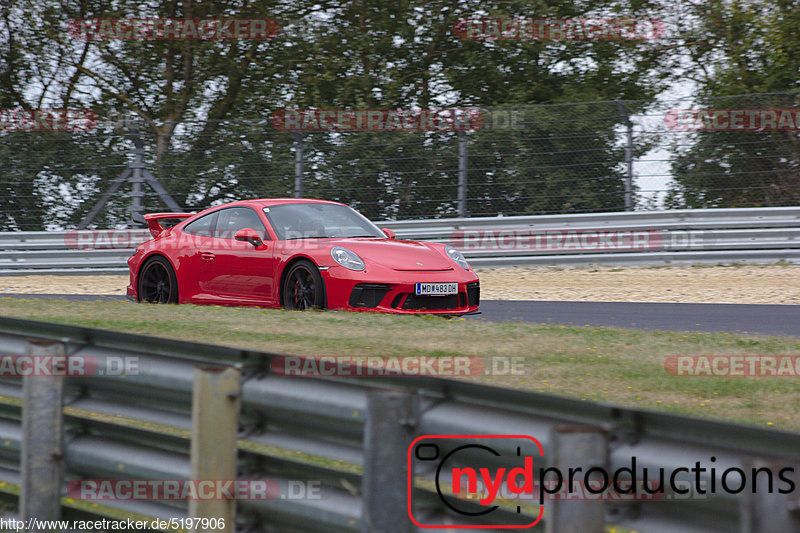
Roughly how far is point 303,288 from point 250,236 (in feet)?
2.62

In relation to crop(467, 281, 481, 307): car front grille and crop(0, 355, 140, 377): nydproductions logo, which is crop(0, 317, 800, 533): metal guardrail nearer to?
crop(0, 355, 140, 377): nydproductions logo

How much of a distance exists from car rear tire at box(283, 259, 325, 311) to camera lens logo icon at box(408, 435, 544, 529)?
5.61 m

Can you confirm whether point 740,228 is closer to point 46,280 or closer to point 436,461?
point 46,280

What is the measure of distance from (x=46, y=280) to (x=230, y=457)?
1409 centimetres

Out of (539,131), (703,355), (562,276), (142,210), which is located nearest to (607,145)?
(539,131)

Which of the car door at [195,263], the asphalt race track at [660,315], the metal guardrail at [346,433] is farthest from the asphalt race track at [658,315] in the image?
the metal guardrail at [346,433]

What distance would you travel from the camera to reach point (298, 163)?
15219 millimetres

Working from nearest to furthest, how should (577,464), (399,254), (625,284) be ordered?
(577,464)
(399,254)
(625,284)

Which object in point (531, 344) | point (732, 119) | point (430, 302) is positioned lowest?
point (531, 344)

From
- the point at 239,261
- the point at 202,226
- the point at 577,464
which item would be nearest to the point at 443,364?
the point at 577,464

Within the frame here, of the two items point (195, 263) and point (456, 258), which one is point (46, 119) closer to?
point (195, 263)

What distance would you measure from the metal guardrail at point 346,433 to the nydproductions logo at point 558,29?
17.2 m

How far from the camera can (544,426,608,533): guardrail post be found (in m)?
2.01

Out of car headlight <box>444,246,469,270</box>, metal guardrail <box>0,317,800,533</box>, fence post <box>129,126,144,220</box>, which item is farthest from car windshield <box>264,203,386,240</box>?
fence post <box>129,126,144,220</box>
